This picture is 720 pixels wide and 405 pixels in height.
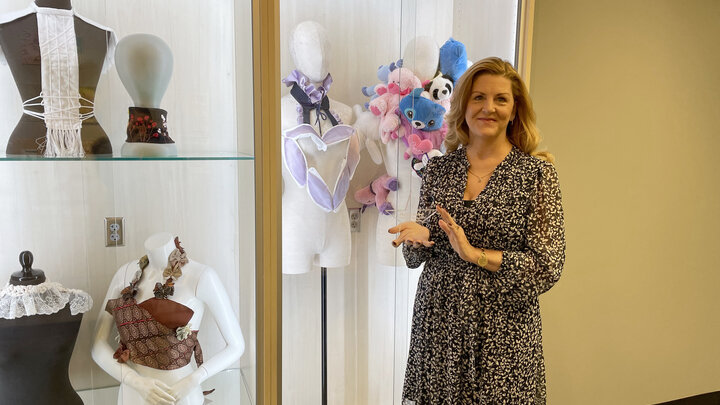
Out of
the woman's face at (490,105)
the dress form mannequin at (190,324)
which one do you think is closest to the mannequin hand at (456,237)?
the woman's face at (490,105)

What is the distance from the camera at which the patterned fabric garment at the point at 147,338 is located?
47.2 inches

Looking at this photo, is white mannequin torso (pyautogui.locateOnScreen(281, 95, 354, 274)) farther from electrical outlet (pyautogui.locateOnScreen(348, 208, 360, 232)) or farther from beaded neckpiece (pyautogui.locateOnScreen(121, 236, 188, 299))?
beaded neckpiece (pyautogui.locateOnScreen(121, 236, 188, 299))

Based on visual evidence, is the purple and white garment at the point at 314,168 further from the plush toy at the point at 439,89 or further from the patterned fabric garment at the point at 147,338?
the patterned fabric garment at the point at 147,338

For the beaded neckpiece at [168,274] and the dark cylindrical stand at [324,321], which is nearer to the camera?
the beaded neckpiece at [168,274]

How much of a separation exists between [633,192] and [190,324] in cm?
197

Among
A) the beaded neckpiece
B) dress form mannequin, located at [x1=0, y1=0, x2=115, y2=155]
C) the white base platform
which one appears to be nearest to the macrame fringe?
dress form mannequin, located at [x1=0, y1=0, x2=115, y2=155]

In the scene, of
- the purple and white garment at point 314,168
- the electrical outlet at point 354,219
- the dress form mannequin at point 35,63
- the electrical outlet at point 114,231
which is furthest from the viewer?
the electrical outlet at point 354,219

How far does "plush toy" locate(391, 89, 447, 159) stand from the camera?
1534 millimetres

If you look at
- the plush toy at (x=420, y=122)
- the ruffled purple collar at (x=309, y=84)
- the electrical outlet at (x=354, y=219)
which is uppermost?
the ruffled purple collar at (x=309, y=84)

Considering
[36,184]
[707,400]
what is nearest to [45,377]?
[36,184]

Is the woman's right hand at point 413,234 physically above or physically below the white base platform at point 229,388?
above

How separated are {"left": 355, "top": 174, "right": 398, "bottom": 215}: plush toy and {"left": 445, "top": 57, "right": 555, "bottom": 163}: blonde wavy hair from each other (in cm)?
23

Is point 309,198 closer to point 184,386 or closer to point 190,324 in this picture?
point 190,324

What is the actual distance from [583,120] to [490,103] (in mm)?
1062
